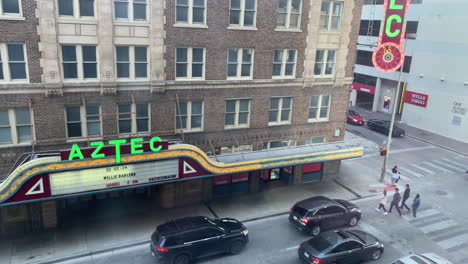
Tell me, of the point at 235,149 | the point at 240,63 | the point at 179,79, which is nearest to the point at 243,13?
the point at 240,63

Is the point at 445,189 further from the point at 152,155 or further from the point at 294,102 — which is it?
the point at 152,155

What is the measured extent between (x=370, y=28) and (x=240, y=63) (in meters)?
38.3

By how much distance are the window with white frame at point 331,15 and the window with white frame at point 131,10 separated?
41.4ft

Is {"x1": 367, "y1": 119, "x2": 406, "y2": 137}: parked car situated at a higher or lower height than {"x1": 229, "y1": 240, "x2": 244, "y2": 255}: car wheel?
higher

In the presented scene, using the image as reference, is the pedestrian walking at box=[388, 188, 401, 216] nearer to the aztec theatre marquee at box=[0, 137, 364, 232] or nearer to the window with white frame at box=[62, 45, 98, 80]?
the aztec theatre marquee at box=[0, 137, 364, 232]

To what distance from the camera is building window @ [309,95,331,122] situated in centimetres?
2795

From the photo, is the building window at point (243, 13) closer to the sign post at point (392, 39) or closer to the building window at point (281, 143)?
the building window at point (281, 143)

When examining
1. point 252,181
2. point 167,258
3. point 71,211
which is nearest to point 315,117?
point 252,181

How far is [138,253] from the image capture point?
1966 centimetres

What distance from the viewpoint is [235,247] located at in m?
19.6

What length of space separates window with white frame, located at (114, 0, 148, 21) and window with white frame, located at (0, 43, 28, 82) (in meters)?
5.20

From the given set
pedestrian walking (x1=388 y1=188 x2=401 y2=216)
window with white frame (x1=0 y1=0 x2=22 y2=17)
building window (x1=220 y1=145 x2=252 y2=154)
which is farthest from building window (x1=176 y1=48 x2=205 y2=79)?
pedestrian walking (x1=388 y1=188 x2=401 y2=216)

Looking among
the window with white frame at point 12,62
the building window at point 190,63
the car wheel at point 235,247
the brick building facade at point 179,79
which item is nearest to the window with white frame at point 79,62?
the brick building facade at point 179,79

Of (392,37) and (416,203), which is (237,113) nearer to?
(416,203)
